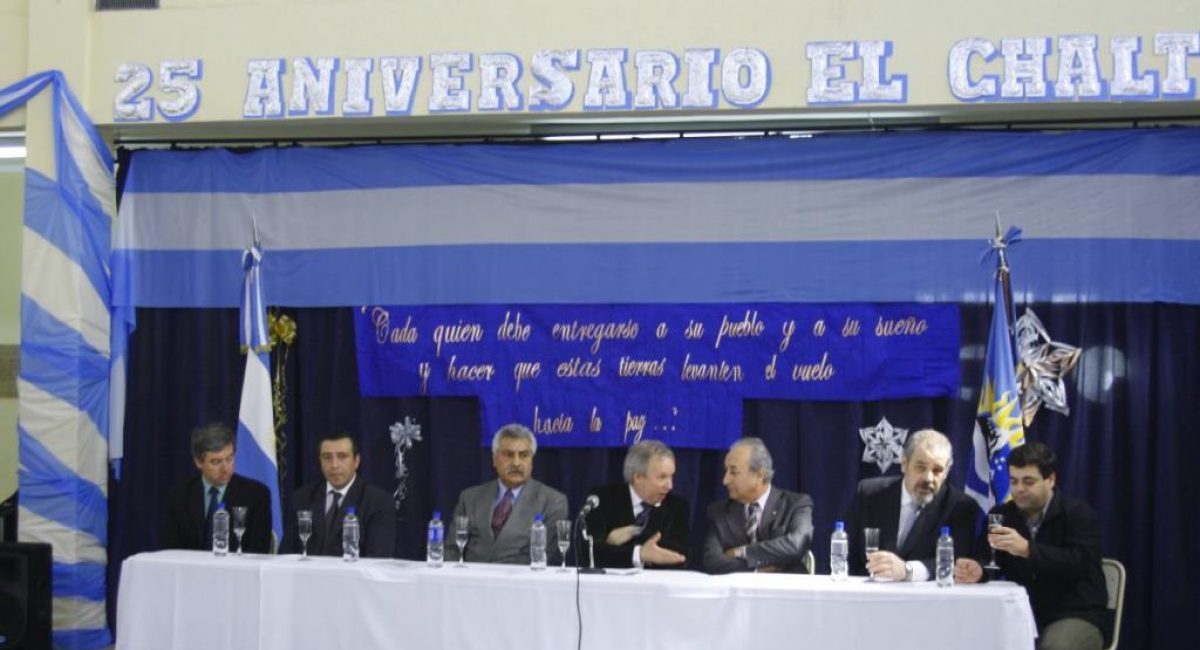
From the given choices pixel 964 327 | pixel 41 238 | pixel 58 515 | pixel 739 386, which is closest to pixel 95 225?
pixel 41 238

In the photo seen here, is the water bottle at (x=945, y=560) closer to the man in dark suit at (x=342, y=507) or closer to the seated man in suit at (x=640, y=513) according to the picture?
the seated man in suit at (x=640, y=513)

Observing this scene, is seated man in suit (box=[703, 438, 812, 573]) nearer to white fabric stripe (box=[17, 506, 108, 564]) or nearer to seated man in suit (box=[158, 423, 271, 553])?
seated man in suit (box=[158, 423, 271, 553])

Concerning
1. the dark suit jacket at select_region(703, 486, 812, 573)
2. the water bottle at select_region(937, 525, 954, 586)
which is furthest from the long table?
the dark suit jacket at select_region(703, 486, 812, 573)

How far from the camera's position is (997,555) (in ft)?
20.3

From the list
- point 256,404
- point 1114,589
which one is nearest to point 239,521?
point 256,404

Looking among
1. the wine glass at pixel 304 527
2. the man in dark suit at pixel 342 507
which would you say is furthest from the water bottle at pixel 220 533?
the man in dark suit at pixel 342 507

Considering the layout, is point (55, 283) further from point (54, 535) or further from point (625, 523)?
point (625, 523)

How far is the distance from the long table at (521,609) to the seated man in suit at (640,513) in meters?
0.50

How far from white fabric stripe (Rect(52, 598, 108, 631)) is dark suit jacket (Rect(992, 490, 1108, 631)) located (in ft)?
15.5

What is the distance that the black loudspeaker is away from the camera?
6.80m

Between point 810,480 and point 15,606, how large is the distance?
387cm

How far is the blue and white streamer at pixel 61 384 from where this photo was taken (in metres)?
7.95

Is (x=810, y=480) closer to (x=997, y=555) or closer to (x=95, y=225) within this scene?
(x=997, y=555)

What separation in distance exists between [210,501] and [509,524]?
55.7 inches
